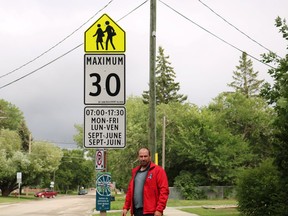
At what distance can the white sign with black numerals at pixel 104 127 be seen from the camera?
22.8 feet

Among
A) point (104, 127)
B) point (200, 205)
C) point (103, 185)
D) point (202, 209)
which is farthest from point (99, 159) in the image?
point (200, 205)

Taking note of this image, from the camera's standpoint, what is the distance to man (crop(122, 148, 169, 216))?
268 inches

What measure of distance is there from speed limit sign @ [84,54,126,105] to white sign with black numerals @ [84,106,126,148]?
110 millimetres

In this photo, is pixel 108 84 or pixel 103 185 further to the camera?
pixel 103 185

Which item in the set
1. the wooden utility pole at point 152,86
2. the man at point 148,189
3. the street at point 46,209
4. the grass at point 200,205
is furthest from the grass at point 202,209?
the man at point 148,189

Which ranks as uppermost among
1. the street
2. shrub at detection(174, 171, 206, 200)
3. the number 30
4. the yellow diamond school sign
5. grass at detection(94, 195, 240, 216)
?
the yellow diamond school sign

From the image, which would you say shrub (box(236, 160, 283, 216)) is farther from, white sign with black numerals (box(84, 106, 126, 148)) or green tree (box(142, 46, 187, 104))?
green tree (box(142, 46, 187, 104))

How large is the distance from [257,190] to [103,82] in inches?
535

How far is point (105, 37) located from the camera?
7152 mm

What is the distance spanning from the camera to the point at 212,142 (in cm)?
4778

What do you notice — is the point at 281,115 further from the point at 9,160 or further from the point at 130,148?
the point at 9,160

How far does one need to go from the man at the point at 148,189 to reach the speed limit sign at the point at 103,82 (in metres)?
0.84

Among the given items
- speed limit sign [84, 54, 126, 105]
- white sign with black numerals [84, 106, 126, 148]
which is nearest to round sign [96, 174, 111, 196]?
white sign with black numerals [84, 106, 126, 148]

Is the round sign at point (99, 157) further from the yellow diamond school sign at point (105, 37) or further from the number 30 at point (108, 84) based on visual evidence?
the yellow diamond school sign at point (105, 37)
